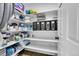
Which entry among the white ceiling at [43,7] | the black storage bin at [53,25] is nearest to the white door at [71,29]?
the black storage bin at [53,25]

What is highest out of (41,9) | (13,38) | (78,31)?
(41,9)

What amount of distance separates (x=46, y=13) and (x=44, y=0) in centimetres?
179

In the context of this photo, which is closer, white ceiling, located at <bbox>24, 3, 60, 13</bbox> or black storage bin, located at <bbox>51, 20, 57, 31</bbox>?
black storage bin, located at <bbox>51, 20, 57, 31</bbox>

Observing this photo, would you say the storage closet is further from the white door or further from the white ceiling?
the white door

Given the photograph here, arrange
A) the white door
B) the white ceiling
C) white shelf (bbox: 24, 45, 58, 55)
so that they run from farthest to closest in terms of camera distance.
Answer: the white ceiling < white shelf (bbox: 24, 45, 58, 55) < the white door

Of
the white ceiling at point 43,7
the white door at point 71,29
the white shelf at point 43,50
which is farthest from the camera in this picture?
the white ceiling at point 43,7

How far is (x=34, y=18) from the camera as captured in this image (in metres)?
2.32

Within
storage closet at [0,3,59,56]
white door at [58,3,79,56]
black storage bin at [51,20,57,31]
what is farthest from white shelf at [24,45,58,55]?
A: white door at [58,3,79,56]

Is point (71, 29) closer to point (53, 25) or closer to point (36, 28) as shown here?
point (53, 25)

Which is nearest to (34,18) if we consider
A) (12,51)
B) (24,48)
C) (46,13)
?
(46,13)

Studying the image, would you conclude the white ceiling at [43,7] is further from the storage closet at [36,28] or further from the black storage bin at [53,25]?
the black storage bin at [53,25]

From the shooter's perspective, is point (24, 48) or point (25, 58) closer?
point (25, 58)

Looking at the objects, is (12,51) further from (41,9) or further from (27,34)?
(41,9)

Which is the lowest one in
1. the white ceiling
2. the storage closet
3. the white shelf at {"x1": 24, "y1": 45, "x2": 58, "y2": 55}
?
the white shelf at {"x1": 24, "y1": 45, "x2": 58, "y2": 55}
